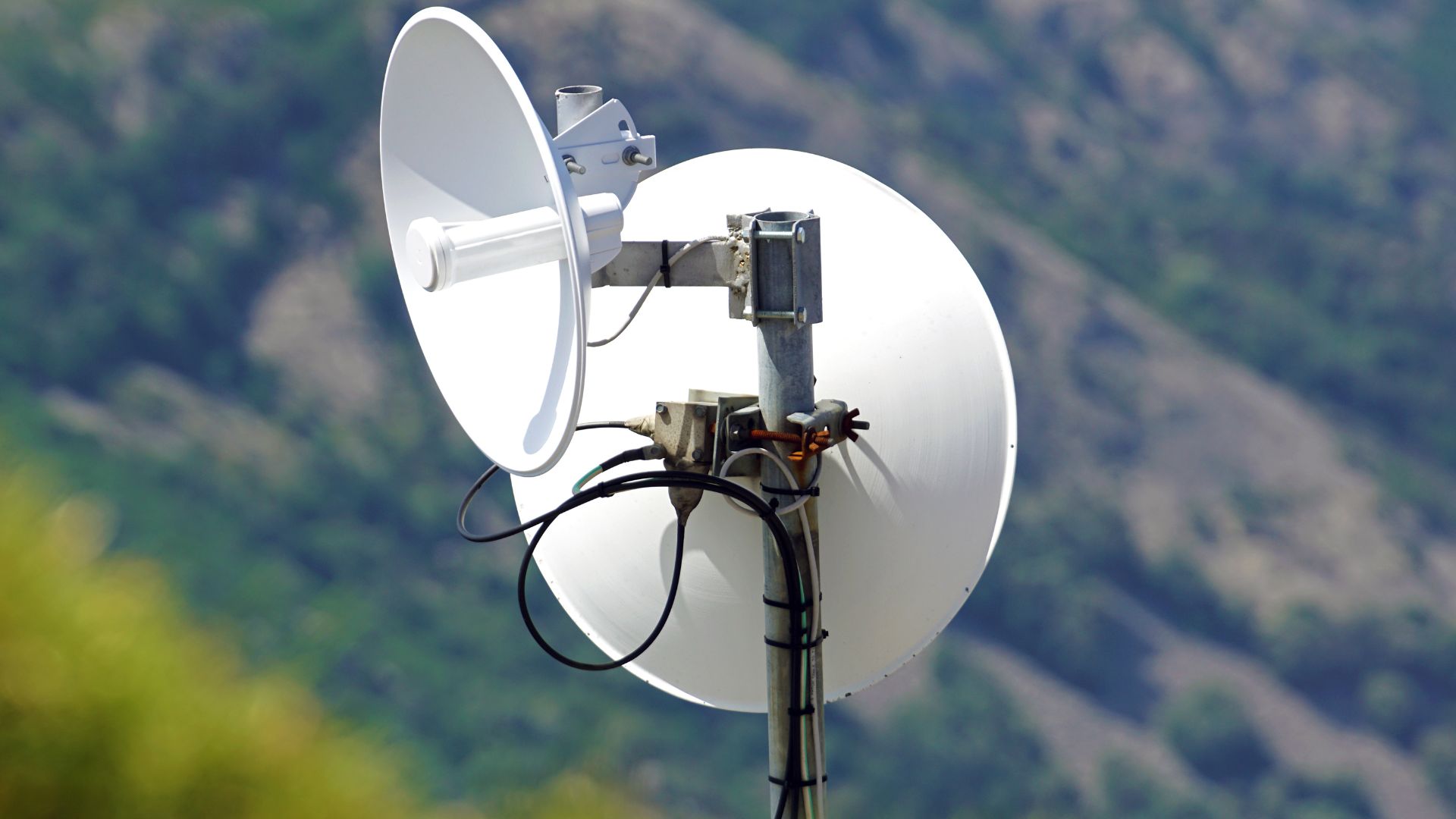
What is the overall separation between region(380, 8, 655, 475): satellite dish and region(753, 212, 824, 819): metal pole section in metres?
0.33

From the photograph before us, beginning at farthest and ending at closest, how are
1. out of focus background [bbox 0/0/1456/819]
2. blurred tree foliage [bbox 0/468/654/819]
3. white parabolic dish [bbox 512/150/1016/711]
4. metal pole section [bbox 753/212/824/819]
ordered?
out of focus background [bbox 0/0/1456/819], white parabolic dish [bbox 512/150/1016/711], metal pole section [bbox 753/212/824/819], blurred tree foliage [bbox 0/468/654/819]

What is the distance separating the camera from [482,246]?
3.38 m

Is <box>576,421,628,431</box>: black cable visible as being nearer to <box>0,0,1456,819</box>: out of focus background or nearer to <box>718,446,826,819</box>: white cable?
<box>718,446,826,819</box>: white cable

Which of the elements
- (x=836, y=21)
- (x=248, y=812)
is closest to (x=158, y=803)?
(x=248, y=812)

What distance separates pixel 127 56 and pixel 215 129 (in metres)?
4.28

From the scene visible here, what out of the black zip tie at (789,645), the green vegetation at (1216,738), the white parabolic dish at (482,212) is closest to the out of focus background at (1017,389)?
the green vegetation at (1216,738)

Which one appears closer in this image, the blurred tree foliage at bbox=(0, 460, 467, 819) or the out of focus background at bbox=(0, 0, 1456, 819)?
the blurred tree foliage at bbox=(0, 460, 467, 819)

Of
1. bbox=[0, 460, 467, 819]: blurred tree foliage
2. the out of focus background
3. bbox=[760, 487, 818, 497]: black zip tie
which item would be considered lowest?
bbox=[0, 460, 467, 819]: blurred tree foliage

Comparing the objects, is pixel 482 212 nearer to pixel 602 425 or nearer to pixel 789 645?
pixel 602 425

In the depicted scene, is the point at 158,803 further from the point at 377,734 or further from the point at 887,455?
the point at 887,455

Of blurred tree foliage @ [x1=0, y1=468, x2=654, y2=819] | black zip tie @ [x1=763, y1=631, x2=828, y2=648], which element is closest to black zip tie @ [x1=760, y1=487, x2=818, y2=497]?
black zip tie @ [x1=763, y1=631, x2=828, y2=648]

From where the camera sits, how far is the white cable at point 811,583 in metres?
3.85

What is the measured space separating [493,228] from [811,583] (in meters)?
1.14

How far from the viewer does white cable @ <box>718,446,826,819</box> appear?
3.85 m
